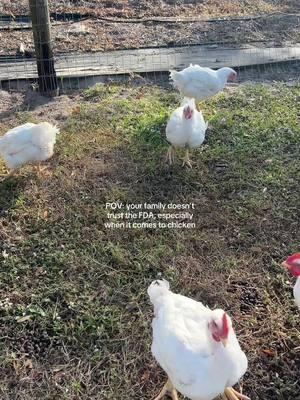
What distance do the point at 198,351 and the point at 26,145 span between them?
2706 mm

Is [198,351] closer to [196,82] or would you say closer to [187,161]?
[187,161]

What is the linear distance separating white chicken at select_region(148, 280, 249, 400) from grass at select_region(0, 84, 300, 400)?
19.5 inches

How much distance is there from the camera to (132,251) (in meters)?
3.87

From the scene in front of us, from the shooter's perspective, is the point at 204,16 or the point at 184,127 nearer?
the point at 184,127

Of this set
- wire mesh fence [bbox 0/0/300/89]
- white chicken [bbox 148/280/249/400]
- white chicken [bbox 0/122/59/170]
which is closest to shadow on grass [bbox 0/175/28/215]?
white chicken [bbox 0/122/59/170]

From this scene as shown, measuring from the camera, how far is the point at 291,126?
5438 millimetres

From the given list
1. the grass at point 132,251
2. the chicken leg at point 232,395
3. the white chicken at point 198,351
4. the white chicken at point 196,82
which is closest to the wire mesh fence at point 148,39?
the grass at point 132,251

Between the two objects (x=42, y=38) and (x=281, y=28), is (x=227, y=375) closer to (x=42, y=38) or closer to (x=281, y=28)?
(x=42, y=38)

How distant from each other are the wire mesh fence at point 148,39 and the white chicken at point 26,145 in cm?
166

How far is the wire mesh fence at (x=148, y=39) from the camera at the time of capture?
6586 millimetres

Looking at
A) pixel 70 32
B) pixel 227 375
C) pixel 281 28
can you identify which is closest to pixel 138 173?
pixel 227 375

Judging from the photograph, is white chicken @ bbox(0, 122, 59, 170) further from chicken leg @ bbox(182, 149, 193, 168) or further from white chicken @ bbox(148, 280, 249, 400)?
white chicken @ bbox(148, 280, 249, 400)

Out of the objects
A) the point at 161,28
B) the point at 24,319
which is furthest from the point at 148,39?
the point at 24,319

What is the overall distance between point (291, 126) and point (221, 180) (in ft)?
4.49
